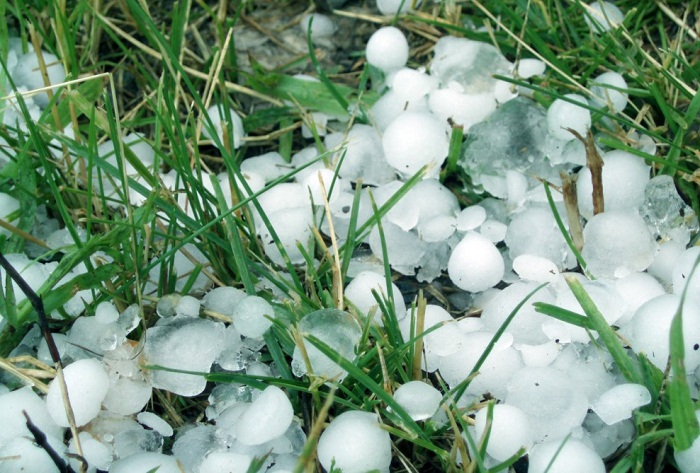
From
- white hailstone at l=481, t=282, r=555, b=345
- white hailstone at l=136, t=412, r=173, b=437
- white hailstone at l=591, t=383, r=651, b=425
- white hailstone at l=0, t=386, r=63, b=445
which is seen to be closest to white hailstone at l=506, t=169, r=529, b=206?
white hailstone at l=481, t=282, r=555, b=345

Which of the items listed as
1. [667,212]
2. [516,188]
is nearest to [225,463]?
[516,188]

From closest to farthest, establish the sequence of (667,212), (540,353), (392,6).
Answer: (540,353) < (667,212) < (392,6)

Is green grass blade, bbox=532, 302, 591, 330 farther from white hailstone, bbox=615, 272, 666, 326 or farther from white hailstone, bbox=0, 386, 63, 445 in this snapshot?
white hailstone, bbox=0, 386, 63, 445

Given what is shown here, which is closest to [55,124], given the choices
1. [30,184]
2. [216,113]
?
[30,184]

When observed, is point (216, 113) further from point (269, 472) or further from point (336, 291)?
point (269, 472)

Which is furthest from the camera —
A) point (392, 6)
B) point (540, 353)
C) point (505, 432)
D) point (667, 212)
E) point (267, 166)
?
point (392, 6)

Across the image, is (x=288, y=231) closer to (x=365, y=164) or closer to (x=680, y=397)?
(x=365, y=164)

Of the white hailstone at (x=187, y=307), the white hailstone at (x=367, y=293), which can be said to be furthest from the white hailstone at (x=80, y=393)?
the white hailstone at (x=367, y=293)
